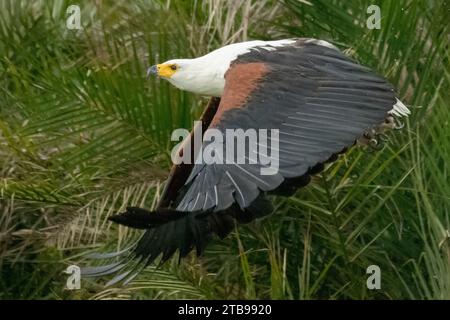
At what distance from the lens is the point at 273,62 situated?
34.1 ft

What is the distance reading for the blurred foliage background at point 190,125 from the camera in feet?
35.3

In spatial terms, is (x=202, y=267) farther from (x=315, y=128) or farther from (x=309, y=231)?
(x=315, y=128)

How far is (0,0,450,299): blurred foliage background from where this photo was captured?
1076cm

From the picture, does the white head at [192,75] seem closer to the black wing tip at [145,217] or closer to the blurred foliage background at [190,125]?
the blurred foliage background at [190,125]

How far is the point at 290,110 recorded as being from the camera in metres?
10.1

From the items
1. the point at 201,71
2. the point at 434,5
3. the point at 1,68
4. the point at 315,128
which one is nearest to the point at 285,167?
the point at 315,128

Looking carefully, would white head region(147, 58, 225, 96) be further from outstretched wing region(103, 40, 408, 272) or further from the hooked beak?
outstretched wing region(103, 40, 408, 272)

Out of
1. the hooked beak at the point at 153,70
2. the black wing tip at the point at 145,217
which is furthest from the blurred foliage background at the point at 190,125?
the black wing tip at the point at 145,217

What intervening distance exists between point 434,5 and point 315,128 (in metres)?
1.48

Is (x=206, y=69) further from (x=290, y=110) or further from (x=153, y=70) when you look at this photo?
(x=290, y=110)

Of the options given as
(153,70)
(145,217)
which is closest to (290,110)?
(153,70)

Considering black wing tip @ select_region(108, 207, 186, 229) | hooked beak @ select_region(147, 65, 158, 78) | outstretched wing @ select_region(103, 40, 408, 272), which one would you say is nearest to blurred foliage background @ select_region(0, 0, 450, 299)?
hooked beak @ select_region(147, 65, 158, 78)

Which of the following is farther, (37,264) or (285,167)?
(37,264)

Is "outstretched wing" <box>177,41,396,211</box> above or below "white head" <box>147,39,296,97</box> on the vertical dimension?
below
